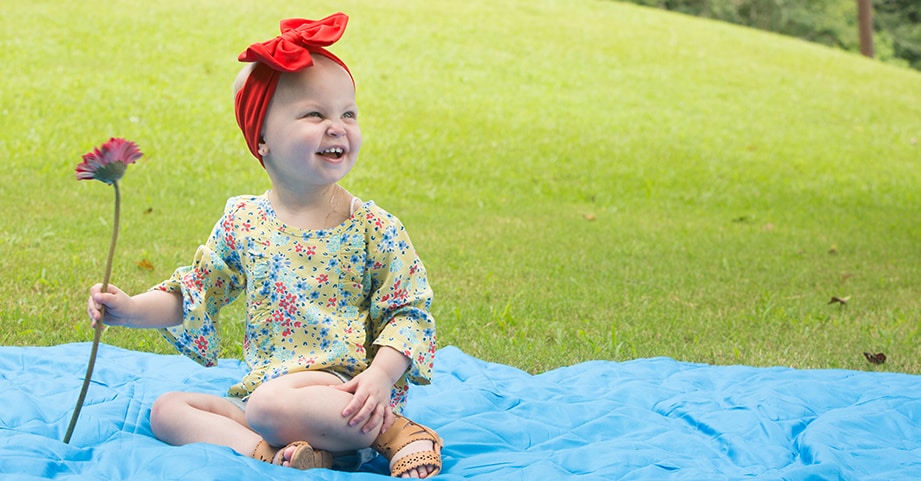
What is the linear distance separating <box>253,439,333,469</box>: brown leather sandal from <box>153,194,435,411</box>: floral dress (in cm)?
22

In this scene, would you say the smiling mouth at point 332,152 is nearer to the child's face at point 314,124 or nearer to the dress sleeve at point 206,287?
the child's face at point 314,124

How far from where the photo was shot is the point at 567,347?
455 centimetres

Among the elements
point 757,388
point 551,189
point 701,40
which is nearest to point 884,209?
point 551,189

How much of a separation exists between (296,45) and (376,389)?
0.97 meters

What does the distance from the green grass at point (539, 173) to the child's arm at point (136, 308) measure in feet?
4.75

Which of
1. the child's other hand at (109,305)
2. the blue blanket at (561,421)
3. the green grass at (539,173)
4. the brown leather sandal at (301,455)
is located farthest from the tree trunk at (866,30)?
the child's other hand at (109,305)

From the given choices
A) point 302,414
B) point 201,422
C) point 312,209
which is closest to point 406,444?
point 302,414

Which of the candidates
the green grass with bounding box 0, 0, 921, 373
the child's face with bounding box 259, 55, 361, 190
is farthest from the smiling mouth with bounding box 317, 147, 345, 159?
the green grass with bounding box 0, 0, 921, 373

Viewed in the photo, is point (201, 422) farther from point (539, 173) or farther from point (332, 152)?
point (539, 173)

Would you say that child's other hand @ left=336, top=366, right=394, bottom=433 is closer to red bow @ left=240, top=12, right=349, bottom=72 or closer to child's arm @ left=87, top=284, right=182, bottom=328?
child's arm @ left=87, top=284, right=182, bottom=328

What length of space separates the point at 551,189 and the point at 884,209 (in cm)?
327

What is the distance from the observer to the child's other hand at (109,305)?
265 centimetres

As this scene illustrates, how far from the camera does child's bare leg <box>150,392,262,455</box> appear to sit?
2770 mm

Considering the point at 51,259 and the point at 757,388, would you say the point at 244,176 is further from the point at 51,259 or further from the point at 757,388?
the point at 757,388
